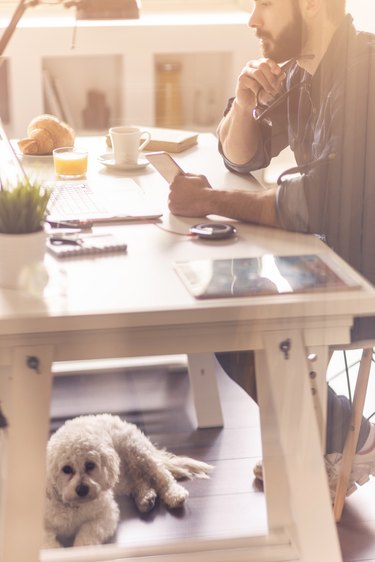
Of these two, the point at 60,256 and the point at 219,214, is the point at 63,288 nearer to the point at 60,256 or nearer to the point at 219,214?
the point at 60,256

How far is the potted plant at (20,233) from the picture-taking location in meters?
1.12

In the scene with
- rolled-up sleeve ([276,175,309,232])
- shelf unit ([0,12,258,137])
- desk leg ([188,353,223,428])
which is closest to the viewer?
shelf unit ([0,12,258,137])

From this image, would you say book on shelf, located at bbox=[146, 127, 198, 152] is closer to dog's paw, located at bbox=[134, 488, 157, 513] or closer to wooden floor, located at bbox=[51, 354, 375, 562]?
wooden floor, located at bbox=[51, 354, 375, 562]

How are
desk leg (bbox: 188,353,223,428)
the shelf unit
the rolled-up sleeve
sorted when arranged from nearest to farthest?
the shelf unit < the rolled-up sleeve < desk leg (bbox: 188,353,223,428)

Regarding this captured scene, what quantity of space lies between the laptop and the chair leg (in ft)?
1.40

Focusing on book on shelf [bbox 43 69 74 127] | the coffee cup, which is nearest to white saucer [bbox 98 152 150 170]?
the coffee cup

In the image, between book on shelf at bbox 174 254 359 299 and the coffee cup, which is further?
the coffee cup

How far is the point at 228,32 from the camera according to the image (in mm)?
1251

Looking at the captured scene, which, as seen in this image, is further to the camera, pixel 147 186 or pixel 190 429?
pixel 190 429

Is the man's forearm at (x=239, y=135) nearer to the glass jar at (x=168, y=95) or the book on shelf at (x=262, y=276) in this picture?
the glass jar at (x=168, y=95)

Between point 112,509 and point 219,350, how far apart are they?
1.17ft

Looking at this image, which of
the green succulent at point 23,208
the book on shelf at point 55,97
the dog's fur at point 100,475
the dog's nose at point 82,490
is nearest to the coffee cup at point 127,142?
the book on shelf at point 55,97

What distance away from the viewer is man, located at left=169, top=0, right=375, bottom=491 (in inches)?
50.1

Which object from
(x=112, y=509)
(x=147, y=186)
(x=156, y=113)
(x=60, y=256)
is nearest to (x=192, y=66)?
(x=156, y=113)
